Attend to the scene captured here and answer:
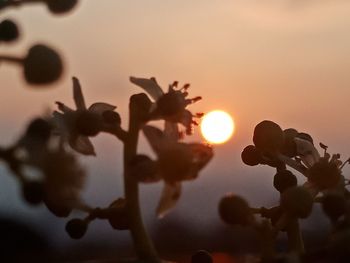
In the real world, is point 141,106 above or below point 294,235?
above

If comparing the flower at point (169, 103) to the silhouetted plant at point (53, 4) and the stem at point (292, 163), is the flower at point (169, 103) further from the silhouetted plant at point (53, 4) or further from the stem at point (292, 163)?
the silhouetted plant at point (53, 4)

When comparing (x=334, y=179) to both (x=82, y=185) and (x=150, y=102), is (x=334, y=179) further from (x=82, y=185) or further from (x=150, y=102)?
(x=82, y=185)

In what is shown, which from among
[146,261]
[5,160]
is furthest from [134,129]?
[5,160]

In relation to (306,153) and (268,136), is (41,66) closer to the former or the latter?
(268,136)

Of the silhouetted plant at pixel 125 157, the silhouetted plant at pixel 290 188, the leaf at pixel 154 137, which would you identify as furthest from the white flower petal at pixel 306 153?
the leaf at pixel 154 137

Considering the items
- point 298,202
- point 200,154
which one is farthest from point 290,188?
point 200,154
